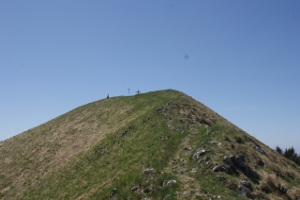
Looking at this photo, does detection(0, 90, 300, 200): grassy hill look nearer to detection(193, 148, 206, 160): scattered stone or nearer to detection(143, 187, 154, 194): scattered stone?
detection(143, 187, 154, 194): scattered stone

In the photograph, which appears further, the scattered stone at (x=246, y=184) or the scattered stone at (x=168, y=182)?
the scattered stone at (x=246, y=184)

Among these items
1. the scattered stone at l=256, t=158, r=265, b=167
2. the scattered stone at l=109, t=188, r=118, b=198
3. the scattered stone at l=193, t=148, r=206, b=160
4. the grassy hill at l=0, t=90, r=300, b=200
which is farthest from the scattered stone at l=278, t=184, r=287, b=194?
the scattered stone at l=109, t=188, r=118, b=198

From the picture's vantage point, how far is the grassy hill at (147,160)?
90.7 ft

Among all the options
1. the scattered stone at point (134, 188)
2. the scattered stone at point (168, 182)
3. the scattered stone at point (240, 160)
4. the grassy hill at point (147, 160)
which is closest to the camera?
the scattered stone at point (168, 182)

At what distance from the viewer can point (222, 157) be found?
99.1ft

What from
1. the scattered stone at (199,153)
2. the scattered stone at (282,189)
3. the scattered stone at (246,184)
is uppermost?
the scattered stone at (199,153)

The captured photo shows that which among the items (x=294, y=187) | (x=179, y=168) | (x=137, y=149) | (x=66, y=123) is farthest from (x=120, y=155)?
(x=66, y=123)

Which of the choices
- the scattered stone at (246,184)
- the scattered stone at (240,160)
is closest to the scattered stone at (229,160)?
the scattered stone at (240,160)

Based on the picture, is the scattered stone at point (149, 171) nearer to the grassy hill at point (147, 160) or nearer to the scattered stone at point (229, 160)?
the grassy hill at point (147, 160)

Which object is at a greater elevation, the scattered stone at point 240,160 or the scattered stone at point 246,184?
the scattered stone at point 240,160

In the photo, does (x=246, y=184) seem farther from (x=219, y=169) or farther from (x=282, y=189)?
(x=282, y=189)

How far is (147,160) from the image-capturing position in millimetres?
32406

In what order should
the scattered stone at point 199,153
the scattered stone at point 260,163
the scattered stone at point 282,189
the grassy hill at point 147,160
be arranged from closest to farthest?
1. the grassy hill at point 147,160
2. the scattered stone at point 282,189
3. the scattered stone at point 199,153
4. the scattered stone at point 260,163

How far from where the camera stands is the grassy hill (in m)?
27.6
